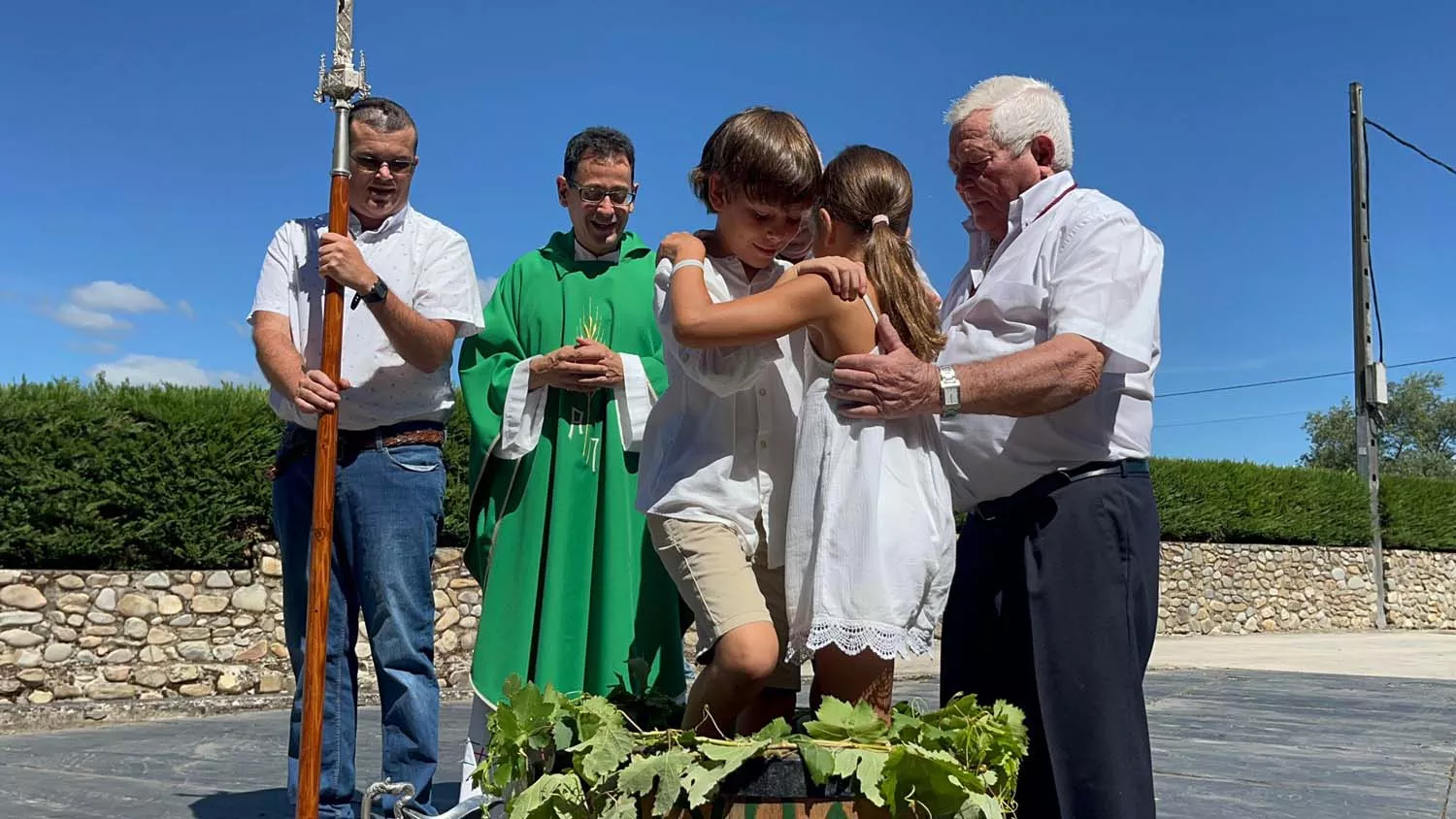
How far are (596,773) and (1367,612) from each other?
25017 mm

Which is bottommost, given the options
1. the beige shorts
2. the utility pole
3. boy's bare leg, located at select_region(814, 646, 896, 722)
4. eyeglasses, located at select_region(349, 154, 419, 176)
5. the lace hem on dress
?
boy's bare leg, located at select_region(814, 646, 896, 722)

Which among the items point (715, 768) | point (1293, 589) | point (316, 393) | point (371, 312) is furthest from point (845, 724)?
point (1293, 589)

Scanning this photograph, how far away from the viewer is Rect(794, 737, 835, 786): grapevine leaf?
2105 millimetres

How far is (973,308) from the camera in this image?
109 inches

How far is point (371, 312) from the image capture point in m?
3.65

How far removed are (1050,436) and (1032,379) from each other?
0.86 feet

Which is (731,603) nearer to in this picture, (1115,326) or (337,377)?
(1115,326)

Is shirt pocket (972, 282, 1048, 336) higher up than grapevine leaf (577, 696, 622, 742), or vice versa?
shirt pocket (972, 282, 1048, 336)

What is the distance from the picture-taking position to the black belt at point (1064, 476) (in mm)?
2680

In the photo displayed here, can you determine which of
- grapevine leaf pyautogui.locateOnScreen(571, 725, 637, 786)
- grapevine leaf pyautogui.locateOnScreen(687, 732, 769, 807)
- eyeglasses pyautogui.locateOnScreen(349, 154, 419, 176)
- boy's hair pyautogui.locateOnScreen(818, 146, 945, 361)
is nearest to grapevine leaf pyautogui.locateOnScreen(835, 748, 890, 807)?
grapevine leaf pyautogui.locateOnScreen(687, 732, 769, 807)

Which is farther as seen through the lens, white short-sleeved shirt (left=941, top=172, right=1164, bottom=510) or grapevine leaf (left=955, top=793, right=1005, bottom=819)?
white short-sleeved shirt (left=941, top=172, right=1164, bottom=510)

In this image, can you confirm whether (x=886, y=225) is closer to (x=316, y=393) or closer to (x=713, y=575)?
(x=713, y=575)

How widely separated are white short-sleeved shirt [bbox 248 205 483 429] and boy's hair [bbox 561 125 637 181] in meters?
0.46

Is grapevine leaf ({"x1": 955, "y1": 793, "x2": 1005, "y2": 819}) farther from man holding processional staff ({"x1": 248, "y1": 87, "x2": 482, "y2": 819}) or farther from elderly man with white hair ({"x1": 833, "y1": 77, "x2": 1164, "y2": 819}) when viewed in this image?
man holding processional staff ({"x1": 248, "y1": 87, "x2": 482, "y2": 819})
